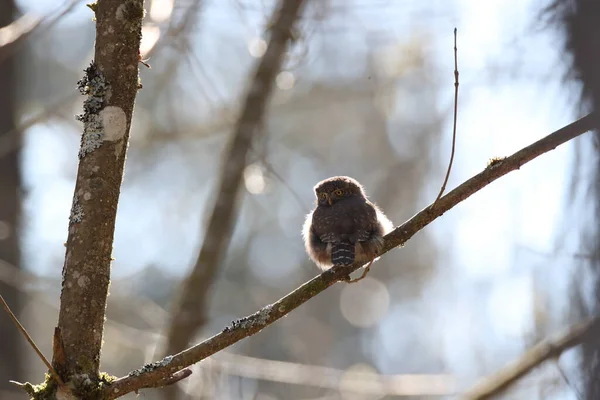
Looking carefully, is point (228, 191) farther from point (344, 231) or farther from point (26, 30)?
point (26, 30)

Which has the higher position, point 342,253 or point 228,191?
point 228,191

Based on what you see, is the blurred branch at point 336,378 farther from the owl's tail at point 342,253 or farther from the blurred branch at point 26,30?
the blurred branch at point 26,30

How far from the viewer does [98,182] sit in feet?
8.81

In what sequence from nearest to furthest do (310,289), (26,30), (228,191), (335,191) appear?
(310,289) → (26,30) → (335,191) → (228,191)

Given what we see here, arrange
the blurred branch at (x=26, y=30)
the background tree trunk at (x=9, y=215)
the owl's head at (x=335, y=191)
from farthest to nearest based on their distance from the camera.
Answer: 1. the background tree trunk at (x=9, y=215)
2. the owl's head at (x=335, y=191)
3. the blurred branch at (x=26, y=30)

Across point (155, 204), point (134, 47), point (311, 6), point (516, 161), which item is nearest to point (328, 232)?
point (516, 161)

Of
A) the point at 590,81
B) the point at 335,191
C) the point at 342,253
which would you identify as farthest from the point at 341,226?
the point at 590,81

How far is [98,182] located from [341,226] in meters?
2.23

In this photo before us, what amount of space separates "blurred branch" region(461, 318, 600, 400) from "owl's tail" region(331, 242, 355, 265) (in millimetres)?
1213

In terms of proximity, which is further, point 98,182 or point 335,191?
point 335,191

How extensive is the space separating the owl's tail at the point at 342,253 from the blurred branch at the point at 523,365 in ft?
3.98

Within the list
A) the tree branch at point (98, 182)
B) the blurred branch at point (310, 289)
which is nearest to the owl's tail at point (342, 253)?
the blurred branch at point (310, 289)

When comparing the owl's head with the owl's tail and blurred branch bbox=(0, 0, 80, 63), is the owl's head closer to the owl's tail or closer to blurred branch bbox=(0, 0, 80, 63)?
the owl's tail

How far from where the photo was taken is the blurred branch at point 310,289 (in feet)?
8.63
